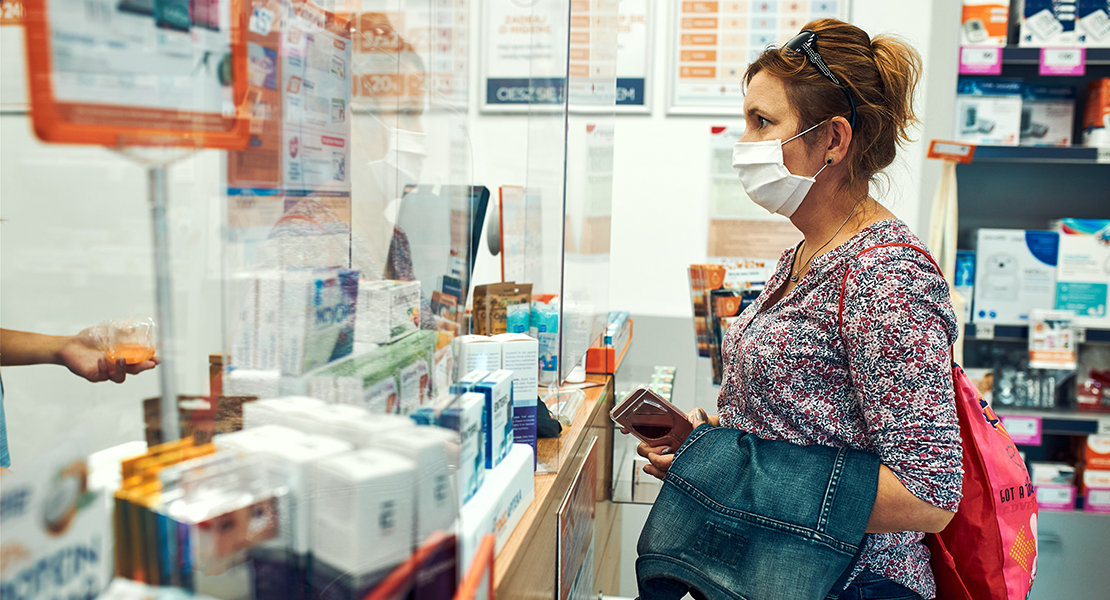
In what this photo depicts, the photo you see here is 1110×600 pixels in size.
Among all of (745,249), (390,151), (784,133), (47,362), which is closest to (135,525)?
(47,362)

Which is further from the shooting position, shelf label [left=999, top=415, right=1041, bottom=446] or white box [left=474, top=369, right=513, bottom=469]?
shelf label [left=999, top=415, right=1041, bottom=446]

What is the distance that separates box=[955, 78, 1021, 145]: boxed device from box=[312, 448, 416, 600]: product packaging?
130 inches

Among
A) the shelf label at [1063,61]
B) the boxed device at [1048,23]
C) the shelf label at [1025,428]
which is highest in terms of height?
the boxed device at [1048,23]

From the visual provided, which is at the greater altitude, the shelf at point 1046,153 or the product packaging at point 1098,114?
the product packaging at point 1098,114

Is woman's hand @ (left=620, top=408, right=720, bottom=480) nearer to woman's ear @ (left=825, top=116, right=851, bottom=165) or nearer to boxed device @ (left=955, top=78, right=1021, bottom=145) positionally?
woman's ear @ (left=825, top=116, right=851, bottom=165)

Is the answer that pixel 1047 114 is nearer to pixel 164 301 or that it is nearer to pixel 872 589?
pixel 872 589

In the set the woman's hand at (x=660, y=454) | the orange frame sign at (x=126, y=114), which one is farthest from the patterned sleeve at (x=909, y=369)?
the orange frame sign at (x=126, y=114)

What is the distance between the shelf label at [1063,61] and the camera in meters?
2.91

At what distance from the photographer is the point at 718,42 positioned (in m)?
3.22

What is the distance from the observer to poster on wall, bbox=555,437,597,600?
122 centimetres

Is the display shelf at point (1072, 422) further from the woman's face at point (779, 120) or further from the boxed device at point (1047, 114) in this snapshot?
the woman's face at point (779, 120)

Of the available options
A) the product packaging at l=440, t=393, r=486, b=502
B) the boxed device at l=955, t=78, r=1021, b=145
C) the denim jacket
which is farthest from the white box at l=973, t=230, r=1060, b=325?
the product packaging at l=440, t=393, r=486, b=502

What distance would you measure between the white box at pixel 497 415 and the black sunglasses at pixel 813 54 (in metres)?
0.79

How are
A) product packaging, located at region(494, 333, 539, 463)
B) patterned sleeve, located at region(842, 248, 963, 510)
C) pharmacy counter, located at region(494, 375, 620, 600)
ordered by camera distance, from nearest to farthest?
pharmacy counter, located at region(494, 375, 620, 600), patterned sleeve, located at region(842, 248, 963, 510), product packaging, located at region(494, 333, 539, 463)
